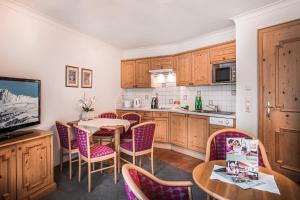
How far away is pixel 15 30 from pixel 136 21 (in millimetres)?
1792

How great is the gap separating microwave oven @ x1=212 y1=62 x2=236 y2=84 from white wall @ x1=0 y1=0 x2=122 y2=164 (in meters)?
2.54

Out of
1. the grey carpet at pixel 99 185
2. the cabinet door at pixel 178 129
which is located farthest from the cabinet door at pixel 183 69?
the grey carpet at pixel 99 185

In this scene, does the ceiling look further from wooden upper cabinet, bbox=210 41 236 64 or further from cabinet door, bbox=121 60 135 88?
cabinet door, bbox=121 60 135 88

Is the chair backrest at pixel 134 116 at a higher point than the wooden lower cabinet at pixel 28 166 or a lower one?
higher

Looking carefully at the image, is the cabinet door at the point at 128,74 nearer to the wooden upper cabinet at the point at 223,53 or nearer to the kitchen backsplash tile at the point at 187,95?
the kitchen backsplash tile at the point at 187,95

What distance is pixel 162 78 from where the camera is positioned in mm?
4551

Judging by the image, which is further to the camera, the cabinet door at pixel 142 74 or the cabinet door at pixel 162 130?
the cabinet door at pixel 142 74

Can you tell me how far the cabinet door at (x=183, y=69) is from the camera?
386cm

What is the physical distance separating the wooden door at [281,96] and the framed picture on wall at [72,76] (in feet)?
10.6

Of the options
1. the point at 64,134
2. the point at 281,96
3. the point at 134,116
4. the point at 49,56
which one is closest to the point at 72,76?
the point at 49,56

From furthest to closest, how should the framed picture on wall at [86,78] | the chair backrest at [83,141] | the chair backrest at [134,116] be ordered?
the chair backrest at [134,116], the framed picture on wall at [86,78], the chair backrest at [83,141]

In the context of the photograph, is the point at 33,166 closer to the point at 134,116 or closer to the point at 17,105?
the point at 17,105

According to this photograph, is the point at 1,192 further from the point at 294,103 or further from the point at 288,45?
the point at 288,45

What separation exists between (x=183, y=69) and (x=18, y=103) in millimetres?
3120
